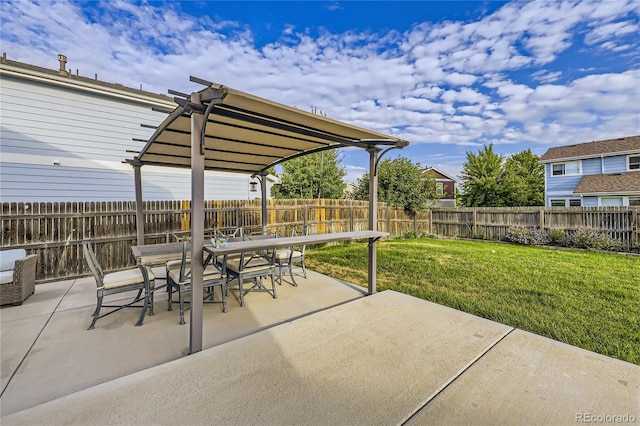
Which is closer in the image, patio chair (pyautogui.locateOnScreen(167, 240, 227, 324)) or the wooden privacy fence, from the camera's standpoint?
patio chair (pyautogui.locateOnScreen(167, 240, 227, 324))

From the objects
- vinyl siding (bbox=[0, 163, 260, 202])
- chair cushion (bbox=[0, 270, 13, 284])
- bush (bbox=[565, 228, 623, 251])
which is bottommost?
bush (bbox=[565, 228, 623, 251])

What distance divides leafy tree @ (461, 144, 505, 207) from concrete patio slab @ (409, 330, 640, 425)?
1930 centimetres

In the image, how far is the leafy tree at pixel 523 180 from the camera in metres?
18.6

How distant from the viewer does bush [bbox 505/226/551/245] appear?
9.37 meters

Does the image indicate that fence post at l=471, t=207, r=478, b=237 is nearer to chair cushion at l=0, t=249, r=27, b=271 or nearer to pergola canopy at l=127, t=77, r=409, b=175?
pergola canopy at l=127, t=77, r=409, b=175

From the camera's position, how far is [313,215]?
31.2 ft

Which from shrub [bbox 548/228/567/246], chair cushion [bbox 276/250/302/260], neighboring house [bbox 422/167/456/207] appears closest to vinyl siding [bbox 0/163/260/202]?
chair cushion [bbox 276/250/302/260]

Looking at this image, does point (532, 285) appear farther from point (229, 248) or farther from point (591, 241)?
point (591, 241)

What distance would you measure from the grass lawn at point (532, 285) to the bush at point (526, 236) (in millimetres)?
1403

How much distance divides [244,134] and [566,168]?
1809 centimetres

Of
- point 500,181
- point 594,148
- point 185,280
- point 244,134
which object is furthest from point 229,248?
point 500,181

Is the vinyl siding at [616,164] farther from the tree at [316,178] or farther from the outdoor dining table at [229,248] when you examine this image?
the outdoor dining table at [229,248]

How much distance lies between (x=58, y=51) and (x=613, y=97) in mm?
18516

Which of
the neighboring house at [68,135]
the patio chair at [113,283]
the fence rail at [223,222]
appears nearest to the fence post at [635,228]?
the fence rail at [223,222]
